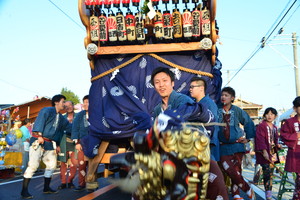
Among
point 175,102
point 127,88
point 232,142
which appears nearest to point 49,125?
point 127,88

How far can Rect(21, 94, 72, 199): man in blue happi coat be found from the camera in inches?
243

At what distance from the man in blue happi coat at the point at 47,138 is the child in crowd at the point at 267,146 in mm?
4002

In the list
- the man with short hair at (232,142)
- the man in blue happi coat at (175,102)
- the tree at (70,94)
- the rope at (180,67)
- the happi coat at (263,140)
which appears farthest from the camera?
the tree at (70,94)

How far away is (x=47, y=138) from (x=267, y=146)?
14.1 ft

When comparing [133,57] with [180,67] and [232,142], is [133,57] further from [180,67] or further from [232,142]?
[232,142]

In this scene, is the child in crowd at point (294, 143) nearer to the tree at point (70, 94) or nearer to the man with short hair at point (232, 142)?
the man with short hair at point (232, 142)

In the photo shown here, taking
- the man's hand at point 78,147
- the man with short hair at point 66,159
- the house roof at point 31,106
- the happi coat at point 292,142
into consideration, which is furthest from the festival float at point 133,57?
the house roof at point 31,106

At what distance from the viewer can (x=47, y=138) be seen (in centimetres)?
635

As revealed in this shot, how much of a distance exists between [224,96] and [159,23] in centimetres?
162

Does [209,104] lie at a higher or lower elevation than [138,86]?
lower

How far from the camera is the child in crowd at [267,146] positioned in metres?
5.82

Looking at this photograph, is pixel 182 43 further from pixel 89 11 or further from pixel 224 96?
pixel 89 11

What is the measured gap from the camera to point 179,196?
1826mm

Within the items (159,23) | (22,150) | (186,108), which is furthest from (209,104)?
(22,150)
